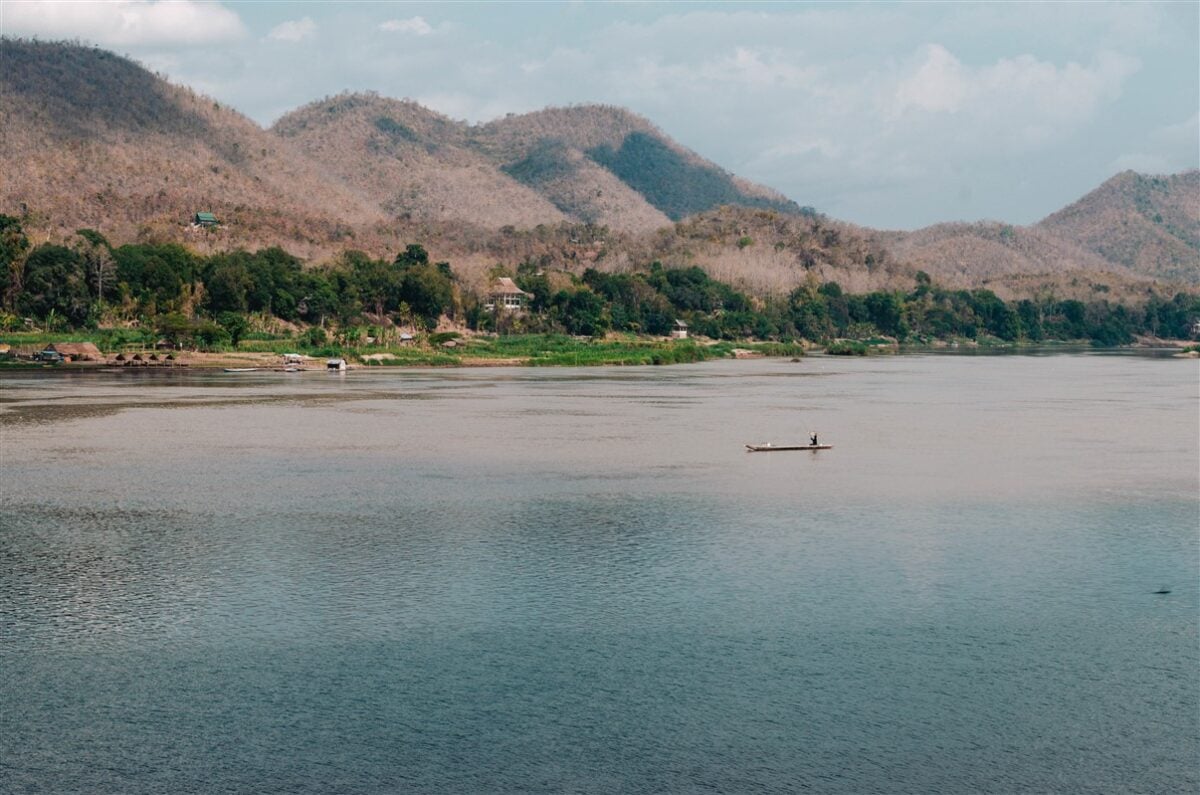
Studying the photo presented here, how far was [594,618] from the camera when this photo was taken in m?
20.7

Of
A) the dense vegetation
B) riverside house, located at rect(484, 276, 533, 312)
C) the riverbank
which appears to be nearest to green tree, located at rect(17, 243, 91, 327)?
the dense vegetation

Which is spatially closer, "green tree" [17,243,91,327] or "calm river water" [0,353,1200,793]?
"calm river water" [0,353,1200,793]

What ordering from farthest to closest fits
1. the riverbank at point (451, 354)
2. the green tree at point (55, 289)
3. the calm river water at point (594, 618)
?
1. the green tree at point (55, 289)
2. the riverbank at point (451, 354)
3. the calm river water at point (594, 618)

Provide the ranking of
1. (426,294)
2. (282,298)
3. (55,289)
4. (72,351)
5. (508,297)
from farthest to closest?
(508,297)
(426,294)
(282,298)
(55,289)
(72,351)

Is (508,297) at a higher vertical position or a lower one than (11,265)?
lower


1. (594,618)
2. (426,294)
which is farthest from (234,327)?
(594,618)

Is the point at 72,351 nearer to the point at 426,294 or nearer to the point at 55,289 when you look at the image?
the point at 55,289

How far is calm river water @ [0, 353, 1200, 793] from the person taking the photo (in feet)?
48.9

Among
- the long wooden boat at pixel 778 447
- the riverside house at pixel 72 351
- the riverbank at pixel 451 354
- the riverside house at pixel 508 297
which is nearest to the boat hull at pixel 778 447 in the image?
the long wooden boat at pixel 778 447

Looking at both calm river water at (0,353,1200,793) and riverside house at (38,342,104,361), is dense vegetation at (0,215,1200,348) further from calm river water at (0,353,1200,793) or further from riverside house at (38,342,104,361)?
calm river water at (0,353,1200,793)

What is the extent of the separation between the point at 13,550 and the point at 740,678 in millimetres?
16974

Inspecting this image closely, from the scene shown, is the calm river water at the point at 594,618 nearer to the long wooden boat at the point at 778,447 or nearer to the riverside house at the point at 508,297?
the long wooden boat at the point at 778,447

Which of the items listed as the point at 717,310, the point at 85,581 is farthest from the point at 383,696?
the point at 717,310

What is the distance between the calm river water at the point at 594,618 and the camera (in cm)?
1490
